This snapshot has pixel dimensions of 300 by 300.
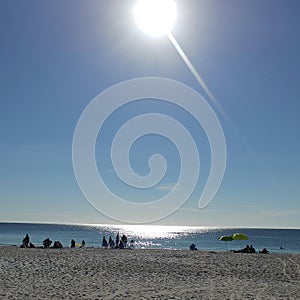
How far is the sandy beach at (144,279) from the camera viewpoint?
13266 millimetres

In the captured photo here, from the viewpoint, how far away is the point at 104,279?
16141 millimetres

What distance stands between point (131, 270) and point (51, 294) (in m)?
6.69

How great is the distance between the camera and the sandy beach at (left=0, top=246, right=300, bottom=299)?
13.3 meters

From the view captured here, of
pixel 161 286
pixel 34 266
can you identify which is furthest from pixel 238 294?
pixel 34 266

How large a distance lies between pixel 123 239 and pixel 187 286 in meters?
21.0

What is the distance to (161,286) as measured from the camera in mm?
14883

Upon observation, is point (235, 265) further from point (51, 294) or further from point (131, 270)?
point (51, 294)

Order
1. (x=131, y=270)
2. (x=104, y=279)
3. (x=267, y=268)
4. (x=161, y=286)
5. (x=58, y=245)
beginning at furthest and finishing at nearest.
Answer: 1. (x=58, y=245)
2. (x=267, y=268)
3. (x=131, y=270)
4. (x=104, y=279)
5. (x=161, y=286)

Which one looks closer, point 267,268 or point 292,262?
point 267,268

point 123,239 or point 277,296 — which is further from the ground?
point 123,239

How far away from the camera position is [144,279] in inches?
647

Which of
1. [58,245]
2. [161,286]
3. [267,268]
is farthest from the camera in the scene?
[58,245]

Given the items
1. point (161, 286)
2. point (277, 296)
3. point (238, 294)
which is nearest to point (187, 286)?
point (161, 286)

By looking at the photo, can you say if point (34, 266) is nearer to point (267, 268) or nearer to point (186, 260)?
point (186, 260)
